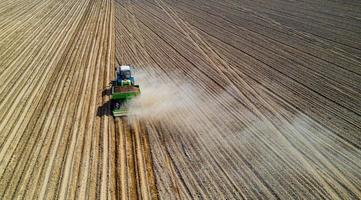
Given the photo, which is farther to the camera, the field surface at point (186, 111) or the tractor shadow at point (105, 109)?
the tractor shadow at point (105, 109)

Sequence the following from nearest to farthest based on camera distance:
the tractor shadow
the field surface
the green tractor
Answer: the field surface → the green tractor → the tractor shadow

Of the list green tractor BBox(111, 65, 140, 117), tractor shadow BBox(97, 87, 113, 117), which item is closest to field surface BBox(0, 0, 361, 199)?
tractor shadow BBox(97, 87, 113, 117)

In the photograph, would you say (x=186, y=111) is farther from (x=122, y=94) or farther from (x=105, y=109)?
(x=105, y=109)

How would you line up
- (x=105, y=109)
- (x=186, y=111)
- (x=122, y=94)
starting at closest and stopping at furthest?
(x=122, y=94) → (x=186, y=111) → (x=105, y=109)

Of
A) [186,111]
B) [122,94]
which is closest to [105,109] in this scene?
[122,94]

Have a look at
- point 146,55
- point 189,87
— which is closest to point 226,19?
point 146,55

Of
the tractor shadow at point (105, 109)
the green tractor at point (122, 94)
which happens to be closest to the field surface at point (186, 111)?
the tractor shadow at point (105, 109)

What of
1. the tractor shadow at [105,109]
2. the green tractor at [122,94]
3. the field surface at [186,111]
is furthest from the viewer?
the tractor shadow at [105,109]

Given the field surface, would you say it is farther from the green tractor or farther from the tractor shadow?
the green tractor

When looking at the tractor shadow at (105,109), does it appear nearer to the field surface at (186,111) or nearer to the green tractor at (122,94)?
the field surface at (186,111)
